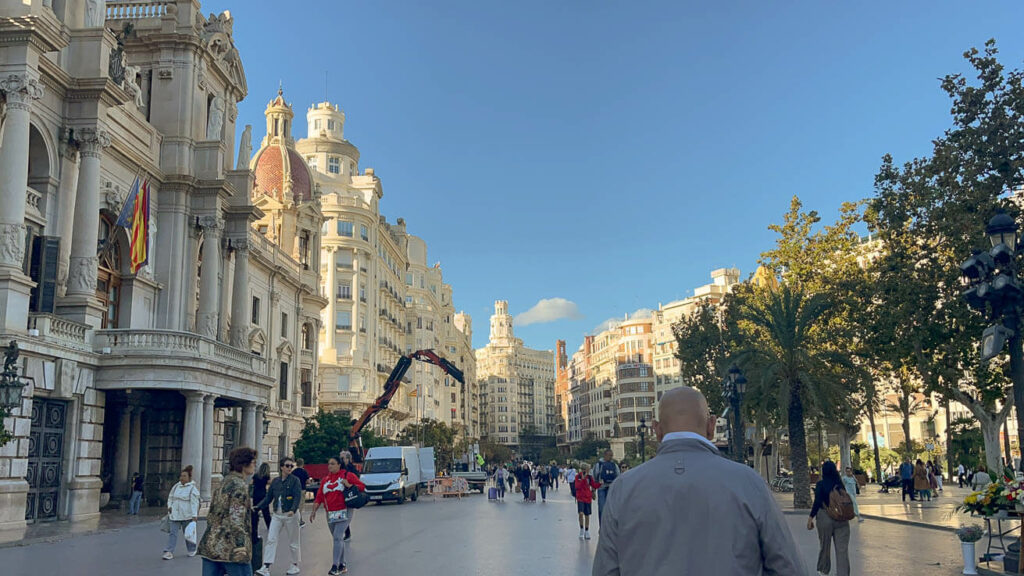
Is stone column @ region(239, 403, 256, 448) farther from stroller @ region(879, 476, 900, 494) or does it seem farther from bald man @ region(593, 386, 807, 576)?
bald man @ region(593, 386, 807, 576)

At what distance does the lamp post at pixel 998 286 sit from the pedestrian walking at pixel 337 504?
974 cm

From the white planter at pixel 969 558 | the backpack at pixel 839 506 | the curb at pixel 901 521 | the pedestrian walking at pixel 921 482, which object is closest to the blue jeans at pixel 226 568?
the backpack at pixel 839 506

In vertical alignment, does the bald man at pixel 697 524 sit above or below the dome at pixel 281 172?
below

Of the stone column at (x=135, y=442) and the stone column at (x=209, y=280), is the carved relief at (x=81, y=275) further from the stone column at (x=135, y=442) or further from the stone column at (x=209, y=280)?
the stone column at (x=209, y=280)

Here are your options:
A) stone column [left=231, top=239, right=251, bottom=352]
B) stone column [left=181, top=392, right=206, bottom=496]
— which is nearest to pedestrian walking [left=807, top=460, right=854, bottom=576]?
stone column [left=181, top=392, right=206, bottom=496]

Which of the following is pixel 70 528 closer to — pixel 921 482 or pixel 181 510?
pixel 181 510

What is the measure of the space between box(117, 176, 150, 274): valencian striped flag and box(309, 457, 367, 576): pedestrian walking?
57.7 feet

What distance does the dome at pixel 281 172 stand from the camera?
54.5 m

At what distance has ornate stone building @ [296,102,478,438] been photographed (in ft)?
208

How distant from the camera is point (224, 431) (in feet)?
122

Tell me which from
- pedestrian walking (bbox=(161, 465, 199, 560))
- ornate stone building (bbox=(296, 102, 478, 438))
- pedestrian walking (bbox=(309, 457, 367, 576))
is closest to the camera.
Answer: pedestrian walking (bbox=(309, 457, 367, 576))

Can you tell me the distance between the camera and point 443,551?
1605 cm

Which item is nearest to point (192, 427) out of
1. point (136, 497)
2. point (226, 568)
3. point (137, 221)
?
point (136, 497)

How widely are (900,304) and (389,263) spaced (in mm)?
57172
